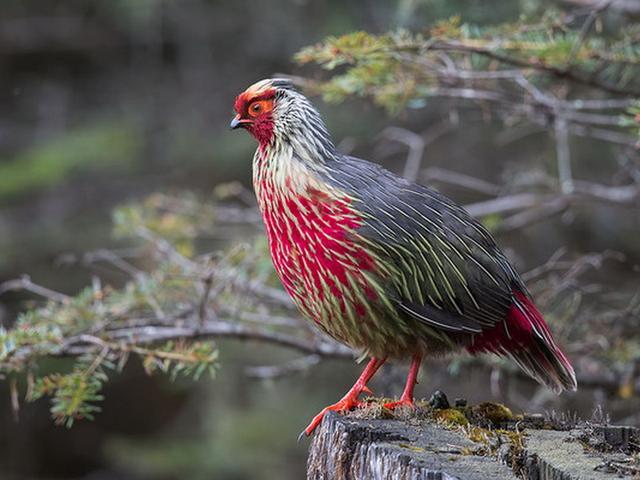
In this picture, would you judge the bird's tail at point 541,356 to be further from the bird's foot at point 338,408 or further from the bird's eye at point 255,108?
the bird's eye at point 255,108

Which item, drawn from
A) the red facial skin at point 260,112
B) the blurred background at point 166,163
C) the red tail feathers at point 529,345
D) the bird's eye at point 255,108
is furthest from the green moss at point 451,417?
the blurred background at point 166,163

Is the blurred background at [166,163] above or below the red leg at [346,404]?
above

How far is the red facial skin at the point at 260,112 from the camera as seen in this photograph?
4617 mm

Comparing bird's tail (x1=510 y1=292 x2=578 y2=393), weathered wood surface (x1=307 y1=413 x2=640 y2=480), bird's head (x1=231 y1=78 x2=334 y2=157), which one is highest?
bird's head (x1=231 y1=78 x2=334 y2=157)

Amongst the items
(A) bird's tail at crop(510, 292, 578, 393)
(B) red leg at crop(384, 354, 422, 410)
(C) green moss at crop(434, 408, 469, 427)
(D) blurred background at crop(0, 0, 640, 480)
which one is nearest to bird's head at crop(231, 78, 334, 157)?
(B) red leg at crop(384, 354, 422, 410)

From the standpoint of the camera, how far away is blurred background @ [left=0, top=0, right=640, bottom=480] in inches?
371

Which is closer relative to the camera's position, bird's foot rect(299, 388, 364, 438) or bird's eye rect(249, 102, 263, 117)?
bird's foot rect(299, 388, 364, 438)

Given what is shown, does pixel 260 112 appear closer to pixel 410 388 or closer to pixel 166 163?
pixel 410 388

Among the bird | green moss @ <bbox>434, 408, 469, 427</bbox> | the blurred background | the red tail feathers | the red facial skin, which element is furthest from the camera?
the blurred background

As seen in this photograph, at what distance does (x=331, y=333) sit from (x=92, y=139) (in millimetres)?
7328

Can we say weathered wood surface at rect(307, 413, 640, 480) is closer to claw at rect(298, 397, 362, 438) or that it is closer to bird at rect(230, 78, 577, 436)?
claw at rect(298, 397, 362, 438)

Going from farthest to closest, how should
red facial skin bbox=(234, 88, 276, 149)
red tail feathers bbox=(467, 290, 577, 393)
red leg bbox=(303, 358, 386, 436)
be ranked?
red facial skin bbox=(234, 88, 276, 149), red tail feathers bbox=(467, 290, 577, 393), red leg bbox=(303, 358, 386, 436)

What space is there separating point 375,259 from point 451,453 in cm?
110

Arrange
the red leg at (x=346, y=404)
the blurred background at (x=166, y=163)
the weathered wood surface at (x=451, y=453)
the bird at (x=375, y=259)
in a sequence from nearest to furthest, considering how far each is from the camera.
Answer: the weathered wood surface at (x=451, y=453) < the red leg at (x=346, y=404) < the bird at (x=375, y=259) < the blurred background at (x=166, y=163)
